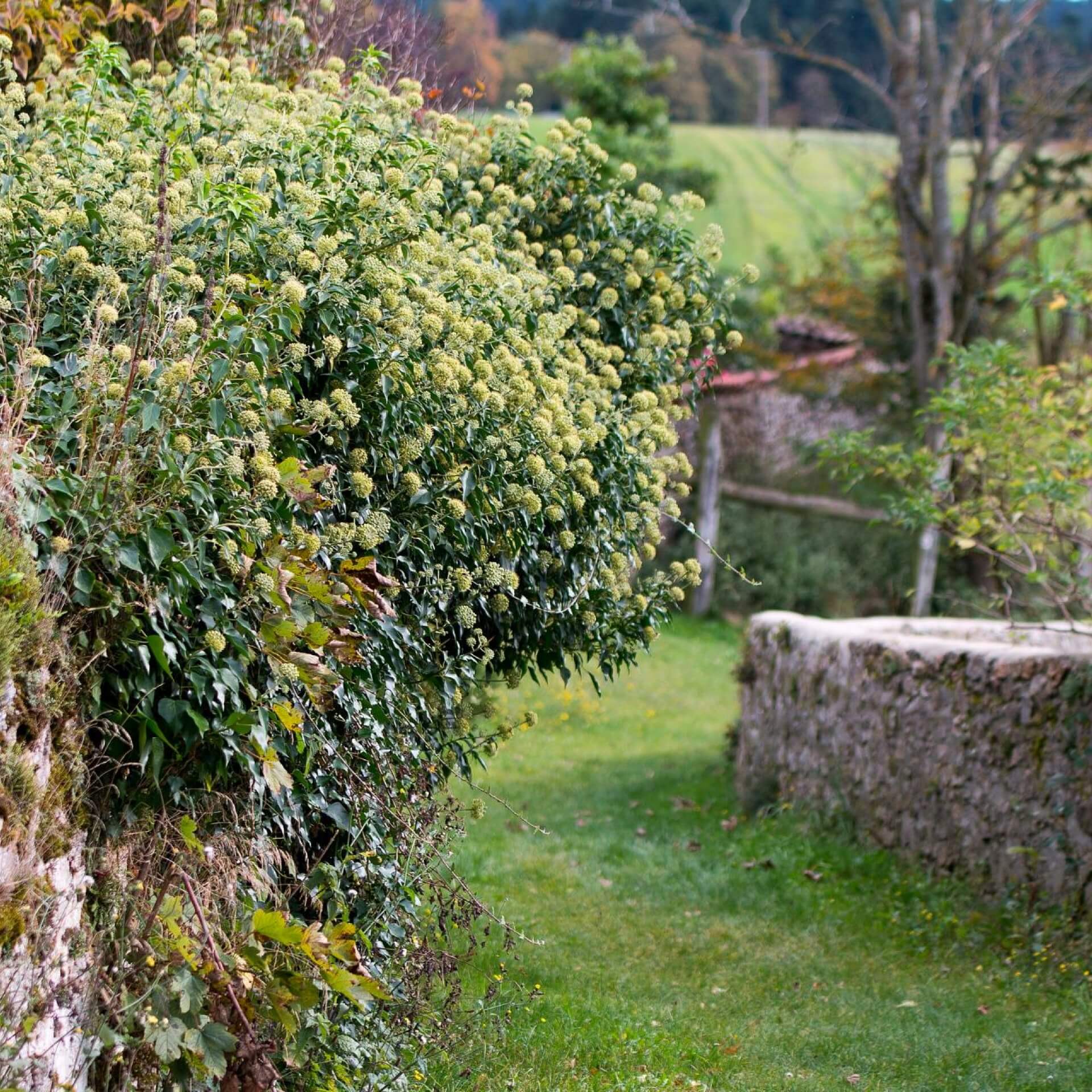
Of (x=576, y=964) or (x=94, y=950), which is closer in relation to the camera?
(x=94, y=950)

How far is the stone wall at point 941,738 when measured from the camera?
6.48m

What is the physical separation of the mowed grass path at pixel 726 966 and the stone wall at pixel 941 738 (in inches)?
12.9

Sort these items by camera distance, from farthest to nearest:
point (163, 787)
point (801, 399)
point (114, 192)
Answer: point (801, 399) < point (114, 192) < point (163, 787)

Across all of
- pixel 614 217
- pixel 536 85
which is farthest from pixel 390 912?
pixel 536 85

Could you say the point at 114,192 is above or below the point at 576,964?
above

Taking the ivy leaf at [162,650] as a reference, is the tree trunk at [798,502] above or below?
below

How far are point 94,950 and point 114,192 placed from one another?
7.33 feet

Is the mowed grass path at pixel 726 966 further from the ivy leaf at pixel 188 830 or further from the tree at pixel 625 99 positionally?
the tree at pixel 625 99

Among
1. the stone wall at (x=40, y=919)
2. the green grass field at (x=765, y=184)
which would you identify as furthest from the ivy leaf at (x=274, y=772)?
the green grass field at (x=765, y=184)

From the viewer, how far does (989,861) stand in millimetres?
6930

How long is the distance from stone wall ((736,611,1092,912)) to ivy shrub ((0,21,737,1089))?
262 centimetres

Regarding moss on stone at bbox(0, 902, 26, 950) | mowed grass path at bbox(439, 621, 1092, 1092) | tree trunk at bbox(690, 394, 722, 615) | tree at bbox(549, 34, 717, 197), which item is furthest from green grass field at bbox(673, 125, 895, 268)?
moss on stone at bbox(0, 902, 26, 950)

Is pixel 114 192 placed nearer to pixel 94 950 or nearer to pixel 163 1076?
pixel 94 950

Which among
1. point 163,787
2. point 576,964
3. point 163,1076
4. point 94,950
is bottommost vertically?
point 576,964
